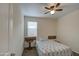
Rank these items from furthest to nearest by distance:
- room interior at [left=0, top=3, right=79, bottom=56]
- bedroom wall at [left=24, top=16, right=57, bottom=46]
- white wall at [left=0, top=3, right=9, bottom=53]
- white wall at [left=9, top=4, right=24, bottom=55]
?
Result: bedroom wall at [left=24, top=16, right=57, bottom=46] → room interior at [left=0, top=3, right=79, bottom=56] → white wall at [left=9, top=4, right=24, bottom=55] → white wall at [left=0, top=3, right=9, bottom=53]

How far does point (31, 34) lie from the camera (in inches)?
173

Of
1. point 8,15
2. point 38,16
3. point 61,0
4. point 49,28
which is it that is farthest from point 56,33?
point 61,0

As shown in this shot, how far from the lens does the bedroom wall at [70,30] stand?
3582 millimetres

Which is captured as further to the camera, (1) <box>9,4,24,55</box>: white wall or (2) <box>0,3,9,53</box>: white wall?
(1) <box>9,4,24,55</box>: white wall

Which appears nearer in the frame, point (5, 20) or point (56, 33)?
point (5, 20)

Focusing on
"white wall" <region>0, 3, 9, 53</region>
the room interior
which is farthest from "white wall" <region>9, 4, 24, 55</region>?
the room interior

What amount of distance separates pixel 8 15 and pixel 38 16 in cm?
286

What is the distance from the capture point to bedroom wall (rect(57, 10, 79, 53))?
141 inches

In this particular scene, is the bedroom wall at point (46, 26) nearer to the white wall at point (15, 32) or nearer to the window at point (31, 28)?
the window at point (31, 28)

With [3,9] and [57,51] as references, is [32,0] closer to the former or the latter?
[3,9]

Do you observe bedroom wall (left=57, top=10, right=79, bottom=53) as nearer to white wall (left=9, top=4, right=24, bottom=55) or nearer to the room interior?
the room interior

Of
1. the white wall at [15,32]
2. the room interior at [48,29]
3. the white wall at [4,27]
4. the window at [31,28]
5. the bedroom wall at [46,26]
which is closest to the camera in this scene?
the white wall at [4,27]

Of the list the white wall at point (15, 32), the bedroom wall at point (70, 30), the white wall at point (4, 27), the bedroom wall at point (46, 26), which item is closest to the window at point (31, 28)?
the bedroom wall at point (46, 26)

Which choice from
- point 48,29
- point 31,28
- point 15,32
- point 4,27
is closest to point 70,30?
point 48,29
